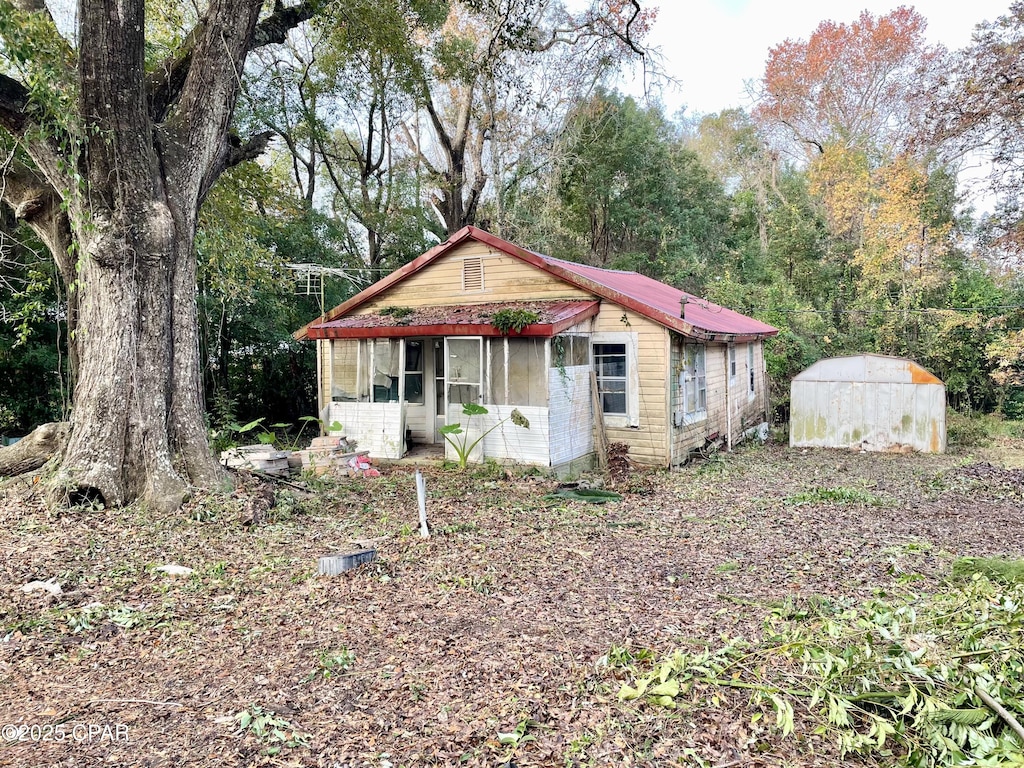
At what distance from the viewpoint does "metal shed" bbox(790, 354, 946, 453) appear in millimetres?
12867

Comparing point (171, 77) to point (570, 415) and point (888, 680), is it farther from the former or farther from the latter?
point (888, 680)

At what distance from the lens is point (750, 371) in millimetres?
16656

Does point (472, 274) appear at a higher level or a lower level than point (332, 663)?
higher

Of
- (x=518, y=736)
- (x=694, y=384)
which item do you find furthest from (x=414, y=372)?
(x=518, y=736)

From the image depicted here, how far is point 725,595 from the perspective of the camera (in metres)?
4.58

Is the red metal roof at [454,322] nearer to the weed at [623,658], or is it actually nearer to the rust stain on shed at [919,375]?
the weed at [623,658]

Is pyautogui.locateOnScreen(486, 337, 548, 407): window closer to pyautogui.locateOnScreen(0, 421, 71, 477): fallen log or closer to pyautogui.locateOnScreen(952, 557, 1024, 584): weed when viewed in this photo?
pyautogui.locateOnScreen(0, 421, 71, 477): fallen log

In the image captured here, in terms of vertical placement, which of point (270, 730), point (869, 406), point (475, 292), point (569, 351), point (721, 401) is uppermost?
point (475, 292)

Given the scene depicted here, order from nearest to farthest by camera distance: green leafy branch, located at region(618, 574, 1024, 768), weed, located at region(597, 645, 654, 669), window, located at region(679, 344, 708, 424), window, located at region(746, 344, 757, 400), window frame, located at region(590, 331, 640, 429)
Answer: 1. green leafy branch, located at region(618, 574, 1024, 768)
2. weed, located at region(597, 645, 654, 669)
3. window frame, located at region(590, 331, 640, 429)
4. window, located at region(679, 344, 708, 424)
5. window, located at region(746, 344, 757, 400)

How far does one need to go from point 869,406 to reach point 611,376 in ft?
20.7

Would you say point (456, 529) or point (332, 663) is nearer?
point (332, 663)

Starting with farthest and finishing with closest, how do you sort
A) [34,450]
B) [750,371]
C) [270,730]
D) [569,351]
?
1. [750,371]
2. [569,351]
3. [34,450]
4. [270,730]

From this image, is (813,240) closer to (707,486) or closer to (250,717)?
(707,486)

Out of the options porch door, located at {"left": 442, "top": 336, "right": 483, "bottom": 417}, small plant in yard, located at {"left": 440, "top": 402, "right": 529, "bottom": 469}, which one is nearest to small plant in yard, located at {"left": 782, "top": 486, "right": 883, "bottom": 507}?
small plant in yard, located at {"left": 440, "top": 402, "right": 529, "bottom": 469}
